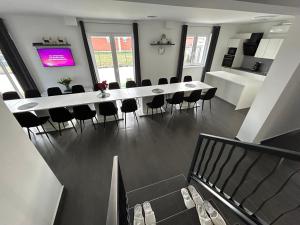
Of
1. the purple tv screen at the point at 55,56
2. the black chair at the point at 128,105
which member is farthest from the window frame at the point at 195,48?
the purple tv screen at the point at 55,56

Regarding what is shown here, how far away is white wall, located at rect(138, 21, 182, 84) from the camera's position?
494 cm

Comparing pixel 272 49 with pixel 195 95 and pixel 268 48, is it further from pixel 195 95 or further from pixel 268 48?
pixel 195 95

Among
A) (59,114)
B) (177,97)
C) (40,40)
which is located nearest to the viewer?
(59,114)

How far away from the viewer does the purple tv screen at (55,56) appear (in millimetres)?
4207

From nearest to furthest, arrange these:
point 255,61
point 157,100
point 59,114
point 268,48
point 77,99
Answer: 1. point 59,114
2. point 77,99
3. point 157,100
4. point 268,48
5. point 255,61

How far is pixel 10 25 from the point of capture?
3732 mm

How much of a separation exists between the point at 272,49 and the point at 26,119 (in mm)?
7302

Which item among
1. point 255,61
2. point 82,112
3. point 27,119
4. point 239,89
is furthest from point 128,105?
point 255,61

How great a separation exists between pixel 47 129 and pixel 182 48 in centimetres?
566

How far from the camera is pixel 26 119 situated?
2.71 meters

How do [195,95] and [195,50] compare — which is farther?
[195,50]

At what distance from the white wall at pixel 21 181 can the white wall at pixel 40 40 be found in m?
3.95

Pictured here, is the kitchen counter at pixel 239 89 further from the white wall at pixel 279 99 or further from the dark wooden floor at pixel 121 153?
the white wall at pixel 279 99

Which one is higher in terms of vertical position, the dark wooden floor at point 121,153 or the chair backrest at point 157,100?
the chair backrest at point 157,100
